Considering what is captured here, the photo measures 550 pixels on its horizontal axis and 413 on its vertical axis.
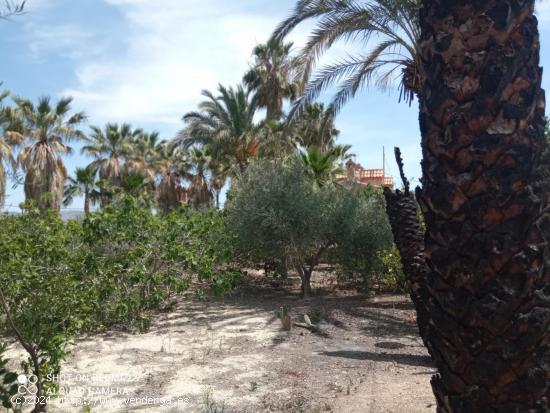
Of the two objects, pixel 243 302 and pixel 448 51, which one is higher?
pixel 448 51

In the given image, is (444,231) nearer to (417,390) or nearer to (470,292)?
(470,292)

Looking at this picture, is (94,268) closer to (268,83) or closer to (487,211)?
→ (487,211)

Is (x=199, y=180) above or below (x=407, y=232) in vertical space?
above

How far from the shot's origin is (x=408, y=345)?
927 centimetres

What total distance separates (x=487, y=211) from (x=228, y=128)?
25611mm

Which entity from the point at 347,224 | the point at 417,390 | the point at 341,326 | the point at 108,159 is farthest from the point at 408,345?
the point at 108,159

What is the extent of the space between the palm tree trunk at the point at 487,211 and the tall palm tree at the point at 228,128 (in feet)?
79.3

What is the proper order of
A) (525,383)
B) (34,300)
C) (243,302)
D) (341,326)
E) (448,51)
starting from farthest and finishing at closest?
(243,302), (341,326), (34,300), (448,51), (525,383)

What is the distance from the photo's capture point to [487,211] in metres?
1.98

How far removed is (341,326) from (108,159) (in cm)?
3217

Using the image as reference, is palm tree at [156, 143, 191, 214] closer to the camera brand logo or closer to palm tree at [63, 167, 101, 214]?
palm tree at [63, 167, 101, 214]

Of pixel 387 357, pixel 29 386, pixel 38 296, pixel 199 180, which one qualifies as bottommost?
pixel 387 357

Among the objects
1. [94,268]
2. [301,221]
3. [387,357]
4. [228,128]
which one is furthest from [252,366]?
[228,128]

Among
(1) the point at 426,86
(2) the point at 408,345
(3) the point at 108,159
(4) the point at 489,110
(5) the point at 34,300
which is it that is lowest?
(2) the point at 408,345
